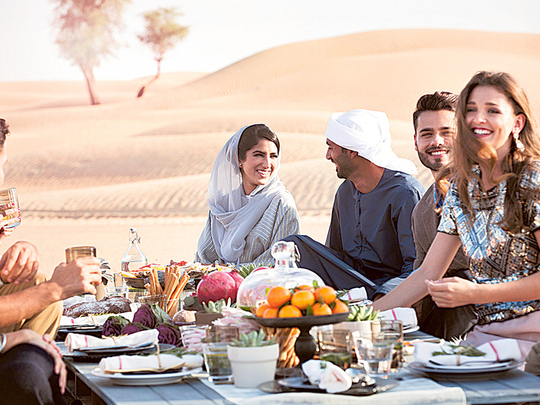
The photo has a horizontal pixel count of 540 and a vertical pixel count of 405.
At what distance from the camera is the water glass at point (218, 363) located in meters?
2.21

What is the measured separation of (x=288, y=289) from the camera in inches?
91.2

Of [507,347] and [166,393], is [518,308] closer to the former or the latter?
[507,347]

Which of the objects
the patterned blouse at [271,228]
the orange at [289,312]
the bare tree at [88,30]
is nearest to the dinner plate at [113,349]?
the orange at [289,312]

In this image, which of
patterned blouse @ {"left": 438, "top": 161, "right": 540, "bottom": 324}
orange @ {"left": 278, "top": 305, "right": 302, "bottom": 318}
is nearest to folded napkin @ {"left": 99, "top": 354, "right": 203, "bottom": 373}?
orange @ {"left": 278, "top": 305, "right": 302, "bottom": 318}

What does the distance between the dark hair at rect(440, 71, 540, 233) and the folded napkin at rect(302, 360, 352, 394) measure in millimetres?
1194

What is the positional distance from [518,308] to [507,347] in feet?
2.42

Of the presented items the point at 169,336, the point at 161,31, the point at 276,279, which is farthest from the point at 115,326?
the point at 161,31

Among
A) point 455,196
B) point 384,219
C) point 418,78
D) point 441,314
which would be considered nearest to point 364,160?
point 384,219

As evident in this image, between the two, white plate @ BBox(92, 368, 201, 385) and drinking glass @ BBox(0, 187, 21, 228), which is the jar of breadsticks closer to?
drinking glass @ BBox(0, 187, 21, 228)

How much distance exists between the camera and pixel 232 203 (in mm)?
6086

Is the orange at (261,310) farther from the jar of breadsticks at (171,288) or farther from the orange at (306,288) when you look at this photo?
the jar of breadsticks at (171,288)

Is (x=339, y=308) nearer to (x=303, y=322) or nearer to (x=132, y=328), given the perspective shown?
(x=303, y=322)

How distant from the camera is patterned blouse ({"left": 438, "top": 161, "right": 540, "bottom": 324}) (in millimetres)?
2922

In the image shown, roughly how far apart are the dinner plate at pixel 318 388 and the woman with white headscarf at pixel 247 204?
3374 mm
